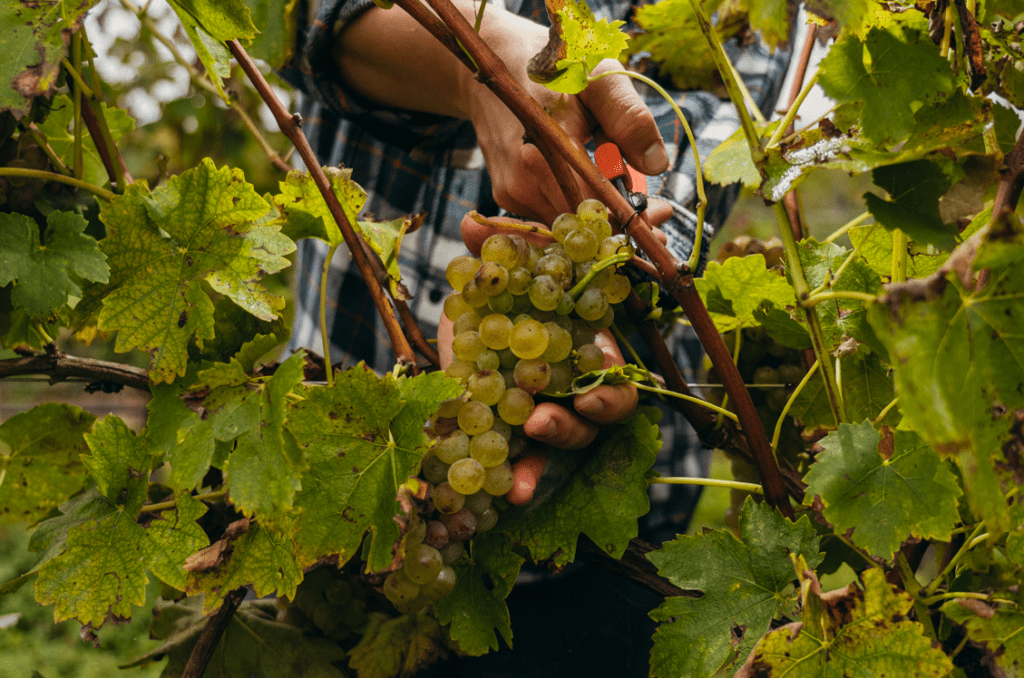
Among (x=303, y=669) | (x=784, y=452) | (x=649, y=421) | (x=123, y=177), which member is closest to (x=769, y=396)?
(x=784, y=452)

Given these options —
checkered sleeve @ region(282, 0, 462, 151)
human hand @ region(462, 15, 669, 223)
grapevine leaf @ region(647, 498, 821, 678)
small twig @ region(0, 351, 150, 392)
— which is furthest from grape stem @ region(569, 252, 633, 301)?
checkered sleeve @ region(282, 0, 462, 151)

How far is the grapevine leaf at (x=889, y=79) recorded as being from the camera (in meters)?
0.41

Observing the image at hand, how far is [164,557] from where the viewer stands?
54 cm

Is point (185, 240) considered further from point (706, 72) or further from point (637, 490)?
point (706, 72)

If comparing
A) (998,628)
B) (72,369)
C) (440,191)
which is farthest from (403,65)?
(998,628)

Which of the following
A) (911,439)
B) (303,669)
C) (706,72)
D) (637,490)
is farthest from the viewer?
(706,72)

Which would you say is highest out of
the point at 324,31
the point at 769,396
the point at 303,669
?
the point at 324,31

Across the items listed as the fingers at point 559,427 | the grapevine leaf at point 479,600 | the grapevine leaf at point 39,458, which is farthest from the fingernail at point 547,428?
the grapevine leaf at point 39,458

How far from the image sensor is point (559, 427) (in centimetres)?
51

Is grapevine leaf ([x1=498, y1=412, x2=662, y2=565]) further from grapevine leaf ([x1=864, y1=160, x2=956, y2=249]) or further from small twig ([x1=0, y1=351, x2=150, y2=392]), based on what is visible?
Result: small twig ([x1=0, y1=351, x2=150, y2=392])

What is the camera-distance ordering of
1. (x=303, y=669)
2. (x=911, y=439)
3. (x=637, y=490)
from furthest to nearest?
(x=303, y=669) → (x=637, y=490) → (x=911, y=439)

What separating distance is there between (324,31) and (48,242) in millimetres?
503

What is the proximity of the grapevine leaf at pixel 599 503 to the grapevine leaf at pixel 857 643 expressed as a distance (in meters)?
0.14

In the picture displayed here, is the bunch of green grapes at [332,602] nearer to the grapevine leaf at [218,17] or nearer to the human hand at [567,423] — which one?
the human hand at [567,423]
